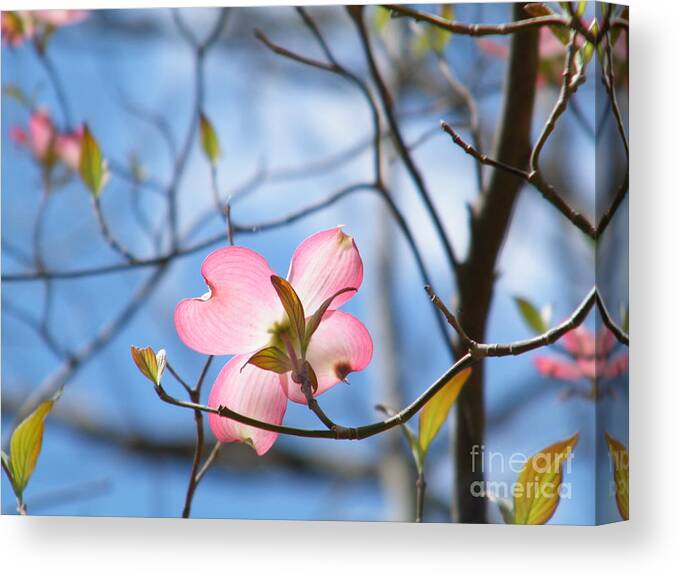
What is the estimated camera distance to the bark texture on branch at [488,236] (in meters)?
1.32

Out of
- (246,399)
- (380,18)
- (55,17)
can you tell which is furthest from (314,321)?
(55,17)

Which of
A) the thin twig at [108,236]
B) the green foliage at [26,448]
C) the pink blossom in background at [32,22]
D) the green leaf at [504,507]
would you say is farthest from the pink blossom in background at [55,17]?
the green leaf at [504,507]

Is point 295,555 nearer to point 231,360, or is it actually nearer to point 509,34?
point 231,360

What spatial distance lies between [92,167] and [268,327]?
0.32 meters

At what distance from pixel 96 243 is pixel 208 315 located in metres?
0.21

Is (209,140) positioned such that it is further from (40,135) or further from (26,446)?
(26,446)

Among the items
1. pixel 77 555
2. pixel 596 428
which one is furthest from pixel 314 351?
pixel 77 555

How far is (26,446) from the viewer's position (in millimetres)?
1420

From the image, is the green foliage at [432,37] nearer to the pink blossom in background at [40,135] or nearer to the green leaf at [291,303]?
the green leaf at [291,303]

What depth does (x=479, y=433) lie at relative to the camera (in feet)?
4.35

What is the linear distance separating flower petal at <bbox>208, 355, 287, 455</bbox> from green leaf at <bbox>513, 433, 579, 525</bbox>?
10.6 inches

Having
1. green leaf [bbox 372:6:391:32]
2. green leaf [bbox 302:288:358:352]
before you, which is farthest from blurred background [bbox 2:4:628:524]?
green leaf [bbox 302:288:358:352]

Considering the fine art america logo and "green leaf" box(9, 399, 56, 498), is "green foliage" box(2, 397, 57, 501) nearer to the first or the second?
"green leaf" box(9, 399, 56, 498)

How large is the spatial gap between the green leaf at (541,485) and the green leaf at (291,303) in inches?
11.8
